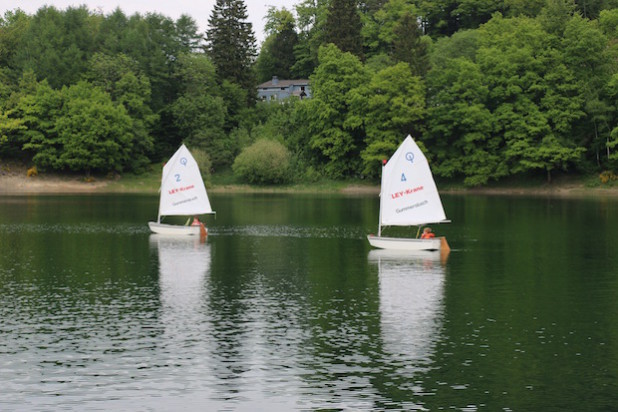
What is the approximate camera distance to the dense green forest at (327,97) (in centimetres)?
14500

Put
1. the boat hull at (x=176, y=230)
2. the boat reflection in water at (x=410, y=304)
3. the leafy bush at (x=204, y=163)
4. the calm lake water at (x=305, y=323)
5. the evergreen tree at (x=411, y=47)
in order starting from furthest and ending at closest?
the leafy bush at (x=204, y=163), the evergreen tree at (x=411, y=47), the boat hull at (x=176, y=230), the boat reflection in water at (x=410, y=304), the calm lake water at (x=305, y=323)

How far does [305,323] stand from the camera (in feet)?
131

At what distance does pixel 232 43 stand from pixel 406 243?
420 feet

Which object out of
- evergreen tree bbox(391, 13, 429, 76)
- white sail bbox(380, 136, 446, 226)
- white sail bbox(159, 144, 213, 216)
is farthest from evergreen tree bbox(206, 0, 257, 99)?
white sail bbox(380, 136, 446, 226)

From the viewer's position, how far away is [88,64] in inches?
6914

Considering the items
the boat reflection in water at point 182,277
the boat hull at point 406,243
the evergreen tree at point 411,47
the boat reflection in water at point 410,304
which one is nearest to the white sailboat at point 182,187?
the boat reflection in water at point 182,277

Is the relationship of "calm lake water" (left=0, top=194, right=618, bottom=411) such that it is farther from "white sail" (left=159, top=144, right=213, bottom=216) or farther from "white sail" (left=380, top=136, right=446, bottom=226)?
"white sail" (left=159, top=144, right=213, bottom=216)

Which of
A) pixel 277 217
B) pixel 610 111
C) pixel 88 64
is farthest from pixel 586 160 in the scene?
pixel 88 64

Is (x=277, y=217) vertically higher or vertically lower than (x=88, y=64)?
lower

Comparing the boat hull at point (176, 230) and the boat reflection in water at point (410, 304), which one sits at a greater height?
the boat hull at point (176, 230)

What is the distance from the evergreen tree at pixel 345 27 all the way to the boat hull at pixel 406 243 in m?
109

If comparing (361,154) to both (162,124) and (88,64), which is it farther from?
(88,64)

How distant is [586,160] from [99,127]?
88584 millimetres

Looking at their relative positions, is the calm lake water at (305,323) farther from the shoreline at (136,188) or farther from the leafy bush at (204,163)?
the leafy bush at (204,163)
